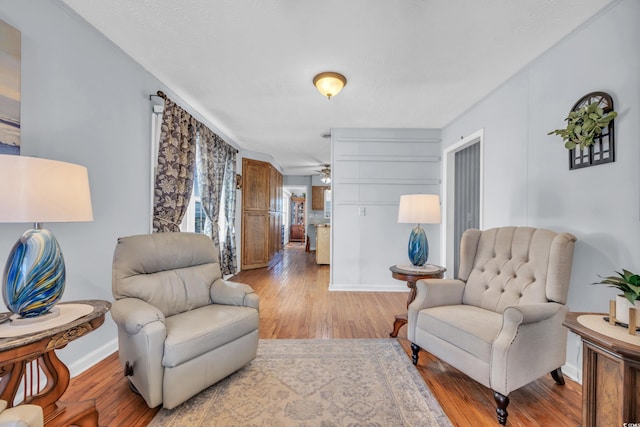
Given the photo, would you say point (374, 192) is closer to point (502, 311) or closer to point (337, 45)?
point (337, 45)

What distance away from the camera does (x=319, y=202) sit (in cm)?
857

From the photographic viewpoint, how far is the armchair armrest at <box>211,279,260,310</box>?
6.46 feet

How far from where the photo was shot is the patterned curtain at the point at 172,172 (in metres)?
2.65

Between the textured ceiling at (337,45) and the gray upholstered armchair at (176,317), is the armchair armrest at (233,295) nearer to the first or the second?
the gray upholstered armchair at (176,317)

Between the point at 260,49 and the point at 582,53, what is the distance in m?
2.32

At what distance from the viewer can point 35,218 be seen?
1058 mm

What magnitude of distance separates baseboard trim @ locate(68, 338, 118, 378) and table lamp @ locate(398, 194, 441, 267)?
2645 millimetres

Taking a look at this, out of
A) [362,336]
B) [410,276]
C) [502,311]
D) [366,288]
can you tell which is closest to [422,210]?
[410,276]

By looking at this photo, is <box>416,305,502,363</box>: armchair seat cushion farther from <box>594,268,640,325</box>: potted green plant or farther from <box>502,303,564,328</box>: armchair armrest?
<box>594,268,640,325</box>: potted green plant

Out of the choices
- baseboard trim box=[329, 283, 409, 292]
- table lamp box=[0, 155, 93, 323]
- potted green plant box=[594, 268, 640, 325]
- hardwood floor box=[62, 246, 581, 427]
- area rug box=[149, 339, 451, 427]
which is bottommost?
hardwood floor box=[62, 246, 581, 427]

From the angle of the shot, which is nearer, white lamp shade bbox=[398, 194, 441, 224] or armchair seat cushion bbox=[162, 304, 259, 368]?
armchair seat cushion bbox=[162, 304, 259, 368]

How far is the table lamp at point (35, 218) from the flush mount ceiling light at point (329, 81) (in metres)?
1.99

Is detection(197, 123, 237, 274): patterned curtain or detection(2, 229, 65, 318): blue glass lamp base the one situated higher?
detection(197, 123, 237, 274): patterned curtain

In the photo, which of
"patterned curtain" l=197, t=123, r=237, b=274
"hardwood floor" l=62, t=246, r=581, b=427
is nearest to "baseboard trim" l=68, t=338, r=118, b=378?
"hardwood floor" l=62, t=246, r=581, b=427
